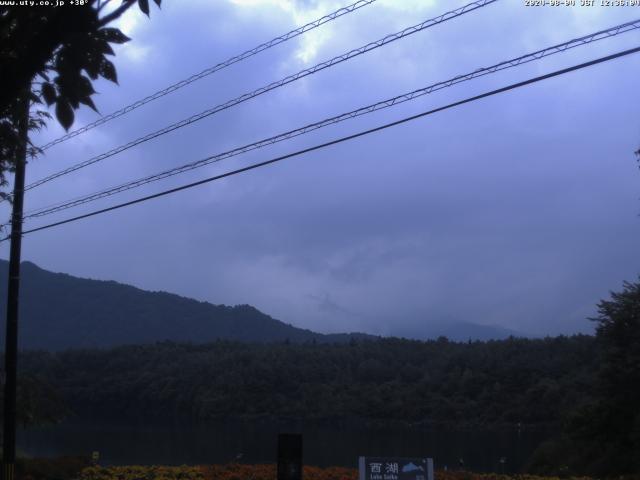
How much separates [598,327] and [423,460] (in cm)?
1815

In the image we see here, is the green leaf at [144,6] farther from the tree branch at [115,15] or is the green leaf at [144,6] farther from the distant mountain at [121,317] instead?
the distant mountain at [121,317]

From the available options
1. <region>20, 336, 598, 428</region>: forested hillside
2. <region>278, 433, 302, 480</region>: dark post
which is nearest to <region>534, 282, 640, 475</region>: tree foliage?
<region>20, 336, 598, 428</region>: forested hillside

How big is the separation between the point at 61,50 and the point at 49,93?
30 centimetres

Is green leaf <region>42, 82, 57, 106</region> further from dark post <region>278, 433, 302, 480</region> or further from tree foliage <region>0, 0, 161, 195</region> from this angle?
dark post <region>278, 433, 302, 480</region>

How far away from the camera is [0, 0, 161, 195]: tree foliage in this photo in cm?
523

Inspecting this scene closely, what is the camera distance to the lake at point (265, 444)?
86.3ft

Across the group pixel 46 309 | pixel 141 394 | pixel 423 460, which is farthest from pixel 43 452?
pixel 46 309

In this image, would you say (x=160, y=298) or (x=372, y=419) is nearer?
(x=372, y=419)

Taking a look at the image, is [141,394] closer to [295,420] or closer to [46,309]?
[295,420]

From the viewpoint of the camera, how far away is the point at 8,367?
1627 cm

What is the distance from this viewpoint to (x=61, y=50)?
18.5 ft

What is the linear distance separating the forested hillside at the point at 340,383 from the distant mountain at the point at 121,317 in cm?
6155

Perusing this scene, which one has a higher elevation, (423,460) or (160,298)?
(160,298)

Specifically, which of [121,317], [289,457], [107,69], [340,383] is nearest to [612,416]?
[289,457]
